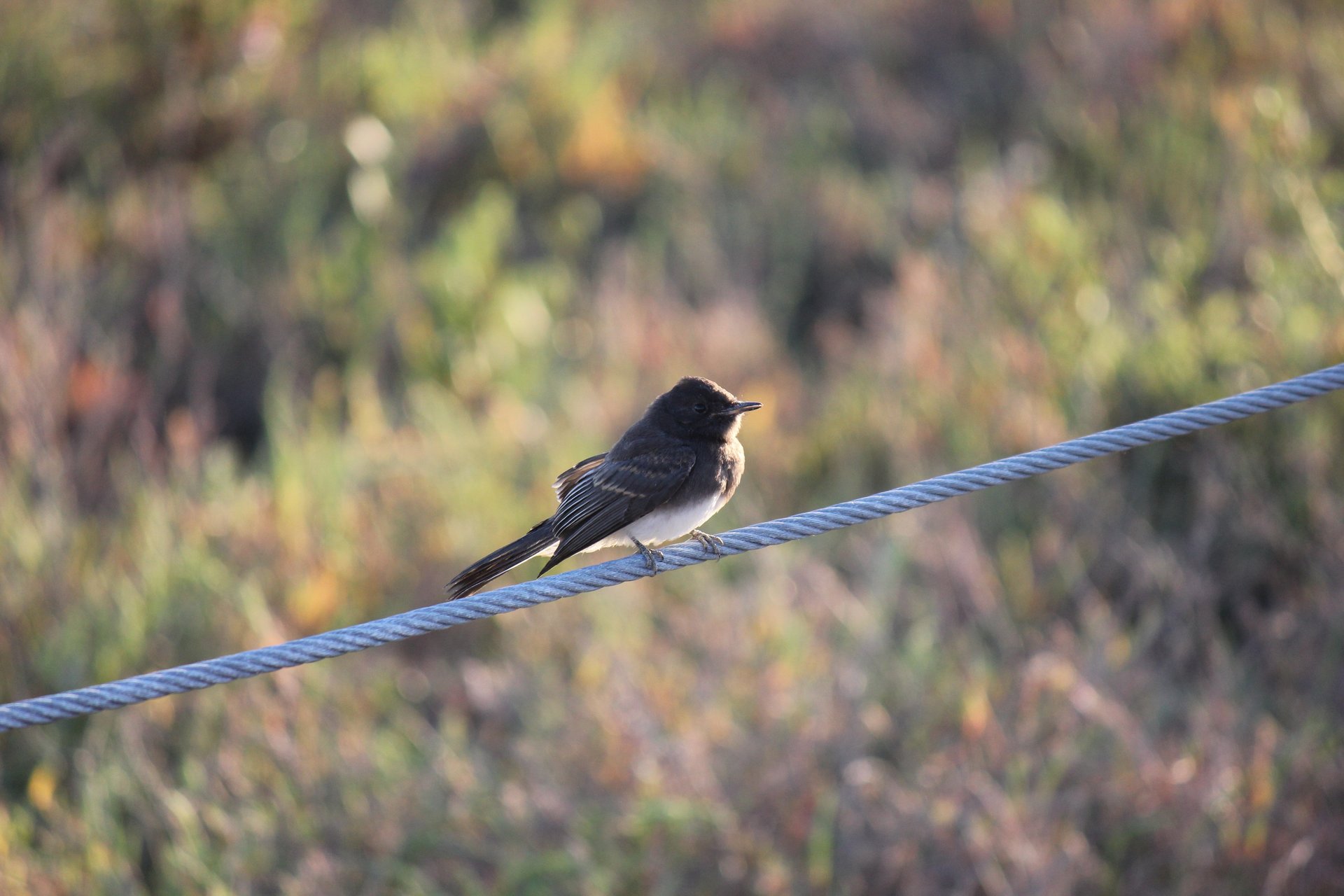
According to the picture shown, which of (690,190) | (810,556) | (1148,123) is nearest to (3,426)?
(810,556)

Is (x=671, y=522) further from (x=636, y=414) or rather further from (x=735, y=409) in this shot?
(x=636, y=414)

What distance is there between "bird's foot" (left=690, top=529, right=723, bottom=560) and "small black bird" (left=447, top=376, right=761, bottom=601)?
14 mm

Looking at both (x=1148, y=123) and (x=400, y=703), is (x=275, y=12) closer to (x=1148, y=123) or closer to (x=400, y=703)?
(x=400, y=703)

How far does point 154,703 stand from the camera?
4438 mm

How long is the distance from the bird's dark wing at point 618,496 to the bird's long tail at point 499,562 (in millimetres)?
53

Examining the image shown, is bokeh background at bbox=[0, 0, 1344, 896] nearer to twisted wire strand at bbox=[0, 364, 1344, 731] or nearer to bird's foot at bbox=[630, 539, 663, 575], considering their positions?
bird's foot at bbox=[630, 539, 663, 575]

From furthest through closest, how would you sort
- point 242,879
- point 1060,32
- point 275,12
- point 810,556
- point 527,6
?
1. point 527,6
2. point 1060,32
3. point 275,12
4. point 810,556
5. point 242,879

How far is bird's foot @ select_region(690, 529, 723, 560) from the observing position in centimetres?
283

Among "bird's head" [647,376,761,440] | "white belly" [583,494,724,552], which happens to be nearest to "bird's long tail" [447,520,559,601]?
"white belly" [583,494,724,552]

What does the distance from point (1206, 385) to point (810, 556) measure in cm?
215

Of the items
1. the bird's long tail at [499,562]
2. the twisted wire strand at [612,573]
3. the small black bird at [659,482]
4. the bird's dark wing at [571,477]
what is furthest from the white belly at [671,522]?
the twisted wire strand at [612,573]

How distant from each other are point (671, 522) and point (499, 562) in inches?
24.0

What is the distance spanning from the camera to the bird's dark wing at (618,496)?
332 centimetres

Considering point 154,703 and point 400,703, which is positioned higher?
point 154,703
